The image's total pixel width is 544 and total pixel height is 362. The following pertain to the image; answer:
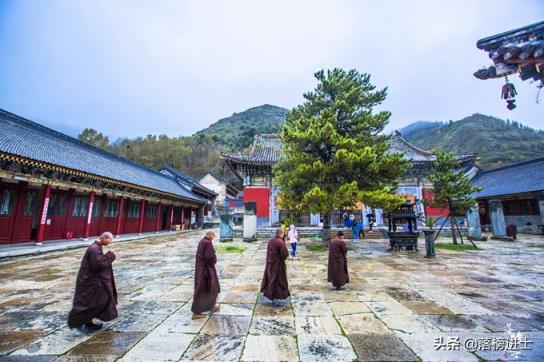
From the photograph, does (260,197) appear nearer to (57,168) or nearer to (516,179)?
(57,168)

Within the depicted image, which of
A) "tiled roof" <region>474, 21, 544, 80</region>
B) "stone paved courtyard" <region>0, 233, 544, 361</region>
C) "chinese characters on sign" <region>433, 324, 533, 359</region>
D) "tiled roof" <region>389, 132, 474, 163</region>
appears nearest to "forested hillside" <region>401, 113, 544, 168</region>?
"tiled roof" <region>389, 132, 474, 163</region>

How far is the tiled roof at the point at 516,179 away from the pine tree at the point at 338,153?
50.9 ft

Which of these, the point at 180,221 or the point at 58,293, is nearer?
the point at 58,293

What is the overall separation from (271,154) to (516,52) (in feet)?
59.5

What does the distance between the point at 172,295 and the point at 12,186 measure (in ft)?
34.4

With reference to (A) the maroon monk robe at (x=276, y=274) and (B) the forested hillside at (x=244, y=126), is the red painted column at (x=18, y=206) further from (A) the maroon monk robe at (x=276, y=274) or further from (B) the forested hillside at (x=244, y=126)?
(B) the forested hillside at (x=244, y=126)

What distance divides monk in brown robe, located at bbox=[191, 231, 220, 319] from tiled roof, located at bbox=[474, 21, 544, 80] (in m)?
5.31

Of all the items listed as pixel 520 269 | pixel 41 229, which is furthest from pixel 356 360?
pixel 41 229

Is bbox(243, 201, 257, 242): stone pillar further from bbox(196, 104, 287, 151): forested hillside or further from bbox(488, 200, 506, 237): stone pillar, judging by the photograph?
bbox(196, 104, 287, 151): forested hillside

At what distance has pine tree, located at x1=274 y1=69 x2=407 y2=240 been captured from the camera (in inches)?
385

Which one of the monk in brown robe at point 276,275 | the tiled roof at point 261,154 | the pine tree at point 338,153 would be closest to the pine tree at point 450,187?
the pine tree at point 338,153

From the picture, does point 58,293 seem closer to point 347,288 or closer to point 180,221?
point 347,288

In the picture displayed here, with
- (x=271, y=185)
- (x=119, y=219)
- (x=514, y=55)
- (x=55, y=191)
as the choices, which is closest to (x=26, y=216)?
(x=55, y=191)

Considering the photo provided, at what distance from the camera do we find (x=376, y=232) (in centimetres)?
1747
